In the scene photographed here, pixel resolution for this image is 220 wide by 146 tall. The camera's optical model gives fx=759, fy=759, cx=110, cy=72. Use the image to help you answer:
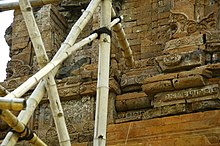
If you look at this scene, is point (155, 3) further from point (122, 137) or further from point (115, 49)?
point (122, 137)

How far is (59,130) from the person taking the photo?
27.5 feet

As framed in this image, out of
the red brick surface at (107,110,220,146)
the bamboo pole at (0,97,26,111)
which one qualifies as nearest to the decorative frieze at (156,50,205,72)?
the red brick surface at (107,110,220,146)

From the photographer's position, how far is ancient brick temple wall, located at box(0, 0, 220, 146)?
10.6 metres

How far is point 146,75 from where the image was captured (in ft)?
38.6

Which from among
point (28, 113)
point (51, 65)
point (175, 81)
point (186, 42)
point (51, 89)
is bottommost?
point (28, 113)

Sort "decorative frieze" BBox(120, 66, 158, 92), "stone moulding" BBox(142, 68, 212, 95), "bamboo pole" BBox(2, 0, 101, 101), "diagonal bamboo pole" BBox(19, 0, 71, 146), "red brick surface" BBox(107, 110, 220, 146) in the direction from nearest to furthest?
"bamboo pole" BBox(2, 0, 101, 101)
"diagonal bamboo pole" BBox(19, 0, 71, 146)
"red brick surface" BBox(107, 110, 220, 146)
"stone moulding" BBox(142, 68, 212, 95)
"decorative frieze" BBox(120, 66, 158, 92)

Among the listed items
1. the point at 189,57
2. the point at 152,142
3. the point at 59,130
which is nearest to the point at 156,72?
the point at 189,57

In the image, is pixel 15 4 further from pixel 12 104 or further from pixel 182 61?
pixel 182 61

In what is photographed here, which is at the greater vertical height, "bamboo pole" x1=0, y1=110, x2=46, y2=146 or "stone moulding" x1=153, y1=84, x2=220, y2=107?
"stone moulding" x1=153, y1=84, x2=220, y2=107

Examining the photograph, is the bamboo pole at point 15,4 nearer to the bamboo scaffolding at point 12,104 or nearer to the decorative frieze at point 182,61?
the decorative frieze at point 182,61

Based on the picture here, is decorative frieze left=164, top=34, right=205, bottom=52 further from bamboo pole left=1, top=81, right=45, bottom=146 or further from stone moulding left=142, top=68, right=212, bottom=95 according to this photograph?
bamboo pole left=1, top=81, right=45, bottom=146

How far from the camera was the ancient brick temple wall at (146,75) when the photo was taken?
1059 cm

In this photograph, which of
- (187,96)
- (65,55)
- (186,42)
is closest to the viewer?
(65,55)

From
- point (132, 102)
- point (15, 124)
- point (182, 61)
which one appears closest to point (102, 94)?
point (15, 124)
